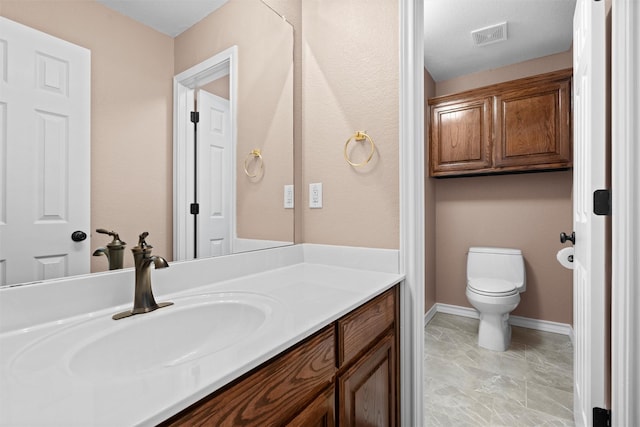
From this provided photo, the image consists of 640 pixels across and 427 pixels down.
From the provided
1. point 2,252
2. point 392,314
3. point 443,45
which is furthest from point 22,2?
point 443,45

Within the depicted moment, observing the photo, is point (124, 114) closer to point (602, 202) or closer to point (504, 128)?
point (602, 202)

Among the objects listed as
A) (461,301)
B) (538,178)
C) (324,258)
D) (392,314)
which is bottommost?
(461,301)

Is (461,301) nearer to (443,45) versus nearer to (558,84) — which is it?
(558,84)

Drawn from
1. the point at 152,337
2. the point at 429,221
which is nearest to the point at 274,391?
the point at 152,337

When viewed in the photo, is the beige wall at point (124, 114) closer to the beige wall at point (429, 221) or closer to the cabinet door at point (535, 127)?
the beige wall at point (429, 221)

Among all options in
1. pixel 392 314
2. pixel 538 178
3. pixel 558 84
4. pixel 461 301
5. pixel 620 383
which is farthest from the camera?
pixel 461 301

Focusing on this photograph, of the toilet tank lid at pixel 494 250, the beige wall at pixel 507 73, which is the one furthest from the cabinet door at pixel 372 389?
the beige wall at pixel 507 73

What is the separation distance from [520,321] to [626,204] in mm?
2237

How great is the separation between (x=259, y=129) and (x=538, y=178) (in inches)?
98.1

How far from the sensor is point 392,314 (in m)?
1.17

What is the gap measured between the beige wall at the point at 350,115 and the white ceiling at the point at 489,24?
989mm

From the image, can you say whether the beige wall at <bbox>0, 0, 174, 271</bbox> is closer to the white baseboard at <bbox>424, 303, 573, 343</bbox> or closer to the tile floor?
the tile floor

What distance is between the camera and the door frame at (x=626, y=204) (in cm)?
97

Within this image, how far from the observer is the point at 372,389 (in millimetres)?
999
